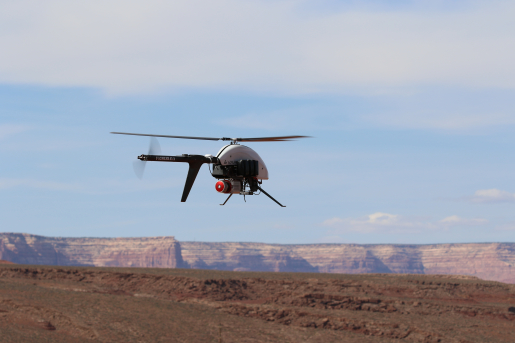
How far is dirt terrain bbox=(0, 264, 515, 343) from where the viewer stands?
6956 centimetres

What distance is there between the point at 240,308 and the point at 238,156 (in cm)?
7140

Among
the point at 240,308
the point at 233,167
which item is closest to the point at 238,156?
the point at 233,167

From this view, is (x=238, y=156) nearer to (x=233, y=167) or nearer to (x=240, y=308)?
(x=233, y=167)

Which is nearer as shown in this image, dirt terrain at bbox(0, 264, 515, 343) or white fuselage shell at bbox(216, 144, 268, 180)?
white fuselage shell at bbox(216, 144, 268, 180)

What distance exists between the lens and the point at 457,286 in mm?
111188

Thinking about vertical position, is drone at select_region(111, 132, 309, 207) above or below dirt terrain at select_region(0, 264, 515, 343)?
above

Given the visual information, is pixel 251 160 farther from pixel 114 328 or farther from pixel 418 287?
pixel 418 287

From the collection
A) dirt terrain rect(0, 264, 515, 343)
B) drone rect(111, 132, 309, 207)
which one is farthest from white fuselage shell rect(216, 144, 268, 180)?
dirt terrain rect(0, 264, 515, 343)

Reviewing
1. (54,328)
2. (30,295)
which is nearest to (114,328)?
(54,328)

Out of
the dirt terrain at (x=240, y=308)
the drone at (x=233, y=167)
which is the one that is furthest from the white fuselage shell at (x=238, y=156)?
the dirt terrain at (x=240, y=308)

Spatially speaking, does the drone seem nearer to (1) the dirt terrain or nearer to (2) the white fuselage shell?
(2) the white fuselage shell

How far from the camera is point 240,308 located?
288 ft

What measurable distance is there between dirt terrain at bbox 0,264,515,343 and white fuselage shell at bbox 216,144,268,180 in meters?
48.3

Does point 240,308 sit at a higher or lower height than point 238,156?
lower
